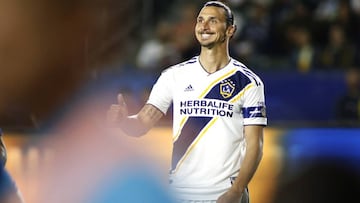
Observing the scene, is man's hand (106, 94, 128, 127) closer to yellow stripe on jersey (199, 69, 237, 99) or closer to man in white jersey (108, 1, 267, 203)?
man in white jersey (108, 1, 267, 203)

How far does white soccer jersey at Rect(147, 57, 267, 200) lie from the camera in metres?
4.98

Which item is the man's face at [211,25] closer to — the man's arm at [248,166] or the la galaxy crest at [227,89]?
the la galaxy crest at [227,89]

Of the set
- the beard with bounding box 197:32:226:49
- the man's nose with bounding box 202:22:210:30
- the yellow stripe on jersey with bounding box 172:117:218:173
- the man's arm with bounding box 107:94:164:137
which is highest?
the man's nose with bounding box 202:22:210:30

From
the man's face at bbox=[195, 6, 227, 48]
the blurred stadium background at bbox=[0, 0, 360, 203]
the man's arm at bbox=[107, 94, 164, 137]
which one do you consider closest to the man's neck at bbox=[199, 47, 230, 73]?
the man's face at bbox=[195, 6, 227, 48]

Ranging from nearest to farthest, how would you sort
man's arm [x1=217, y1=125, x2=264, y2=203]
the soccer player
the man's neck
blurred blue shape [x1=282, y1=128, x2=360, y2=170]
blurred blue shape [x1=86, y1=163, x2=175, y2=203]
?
the soccer player < man's arm [x1=217, y1=125, x2=264, y2=203] < the man's neck < blurred blue shape [x1=86, y1=163, x2=175, y2=203] < blurred blue shape [x1=282, y1=128, x2=360, y2=170]

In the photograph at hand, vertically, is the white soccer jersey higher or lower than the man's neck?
lower

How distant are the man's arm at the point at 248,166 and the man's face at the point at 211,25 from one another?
52cm

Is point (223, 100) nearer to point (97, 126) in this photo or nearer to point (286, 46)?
point (97, 126)

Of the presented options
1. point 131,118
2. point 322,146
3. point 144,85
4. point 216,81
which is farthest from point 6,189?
point 144,85

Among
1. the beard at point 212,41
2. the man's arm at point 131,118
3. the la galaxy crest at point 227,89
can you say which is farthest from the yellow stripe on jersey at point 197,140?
the beard at point 212,41

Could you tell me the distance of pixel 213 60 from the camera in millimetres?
5082

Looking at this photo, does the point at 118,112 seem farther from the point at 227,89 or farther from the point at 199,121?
the point at 227,89

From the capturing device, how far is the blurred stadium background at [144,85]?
7.46 m

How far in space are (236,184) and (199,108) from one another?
468 millimetres
